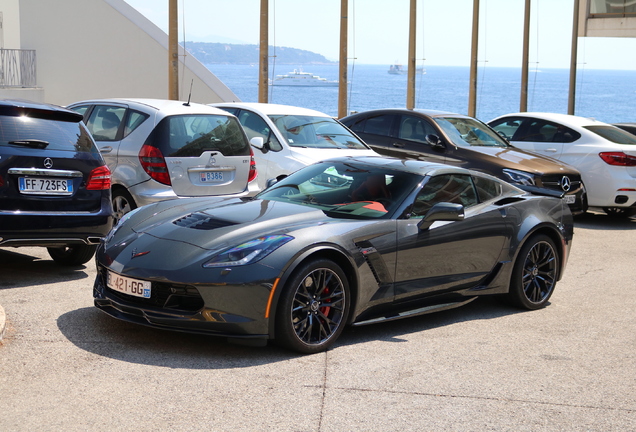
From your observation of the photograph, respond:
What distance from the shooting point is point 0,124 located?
714 cm

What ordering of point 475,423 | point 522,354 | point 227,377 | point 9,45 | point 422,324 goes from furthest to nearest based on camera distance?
point 9,45, point 422,324, point 522,354, point 227,377, point 475,423

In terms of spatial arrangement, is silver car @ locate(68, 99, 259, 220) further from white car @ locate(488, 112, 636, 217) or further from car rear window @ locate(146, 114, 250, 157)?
white car @ locate(488, 112, 636, 217)

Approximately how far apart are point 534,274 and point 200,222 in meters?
3.23

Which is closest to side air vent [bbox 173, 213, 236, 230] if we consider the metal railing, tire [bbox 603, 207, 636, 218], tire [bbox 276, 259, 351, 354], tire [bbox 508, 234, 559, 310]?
tire [bbox 276, 259, 351, 354]

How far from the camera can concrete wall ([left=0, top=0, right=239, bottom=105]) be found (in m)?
27.6

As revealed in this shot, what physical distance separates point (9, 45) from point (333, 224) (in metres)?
23.9

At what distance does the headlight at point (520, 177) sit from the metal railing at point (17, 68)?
725 inches

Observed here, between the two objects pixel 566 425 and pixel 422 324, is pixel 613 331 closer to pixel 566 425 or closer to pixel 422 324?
pixel 422 324

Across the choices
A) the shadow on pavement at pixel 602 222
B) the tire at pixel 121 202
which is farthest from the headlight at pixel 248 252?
the shadow on pavement at pixel 602 222

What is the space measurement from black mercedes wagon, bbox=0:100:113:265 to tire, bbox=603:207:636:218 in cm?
956

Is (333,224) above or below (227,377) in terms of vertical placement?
above

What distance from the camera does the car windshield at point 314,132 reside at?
11891 mm

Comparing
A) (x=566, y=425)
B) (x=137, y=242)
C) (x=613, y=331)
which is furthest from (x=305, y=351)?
(x=613, y=331)

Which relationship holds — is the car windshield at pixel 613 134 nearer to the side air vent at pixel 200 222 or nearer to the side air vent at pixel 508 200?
the side air vent at pixel 508 200
